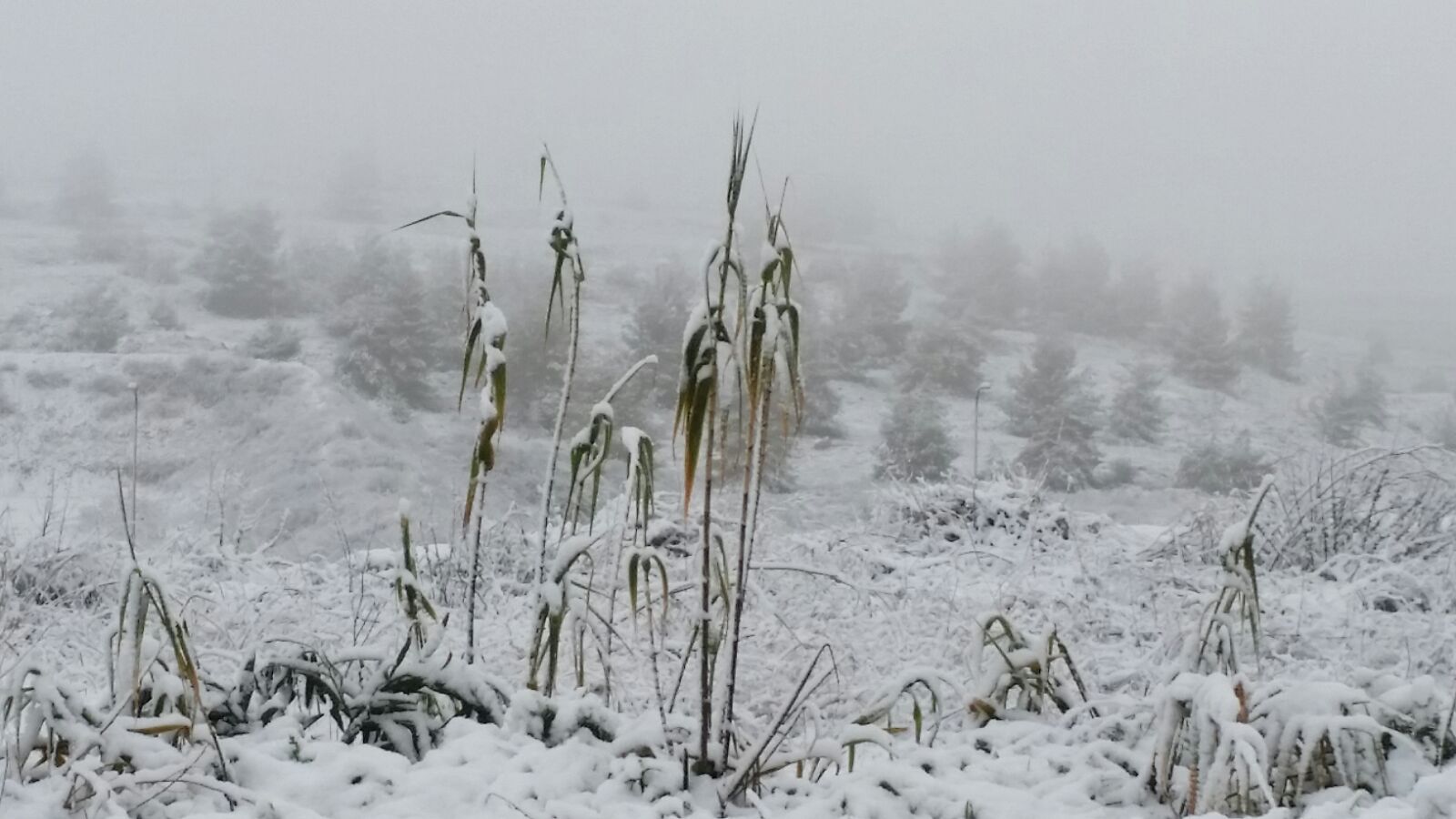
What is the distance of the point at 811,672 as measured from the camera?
1.44m

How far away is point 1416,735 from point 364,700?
1850 millimetres

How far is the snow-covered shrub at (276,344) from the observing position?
1548 cm

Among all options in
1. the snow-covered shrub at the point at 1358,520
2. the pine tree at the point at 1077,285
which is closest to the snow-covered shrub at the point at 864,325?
the pine tree at the point at 1077,285

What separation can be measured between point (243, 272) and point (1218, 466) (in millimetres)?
17297

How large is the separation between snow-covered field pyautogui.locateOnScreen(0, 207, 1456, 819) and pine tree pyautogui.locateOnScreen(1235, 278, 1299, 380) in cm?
1704

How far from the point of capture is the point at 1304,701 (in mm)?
1534

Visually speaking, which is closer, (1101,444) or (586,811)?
(586,811)

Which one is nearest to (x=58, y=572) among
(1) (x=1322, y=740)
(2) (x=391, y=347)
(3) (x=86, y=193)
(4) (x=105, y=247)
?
(1) (x=1322, y=740)

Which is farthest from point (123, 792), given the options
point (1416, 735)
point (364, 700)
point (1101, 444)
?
point (1101, 444)

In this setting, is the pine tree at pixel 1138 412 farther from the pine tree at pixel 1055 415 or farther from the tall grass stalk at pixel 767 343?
the tall grass stalk at pixel 767 343

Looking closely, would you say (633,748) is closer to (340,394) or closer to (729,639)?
(729,639)

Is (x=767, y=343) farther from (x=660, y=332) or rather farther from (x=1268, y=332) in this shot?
(x=1268, y=332)

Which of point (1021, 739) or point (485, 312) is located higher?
point (485, 312)

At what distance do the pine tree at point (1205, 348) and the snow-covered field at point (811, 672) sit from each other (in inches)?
591
